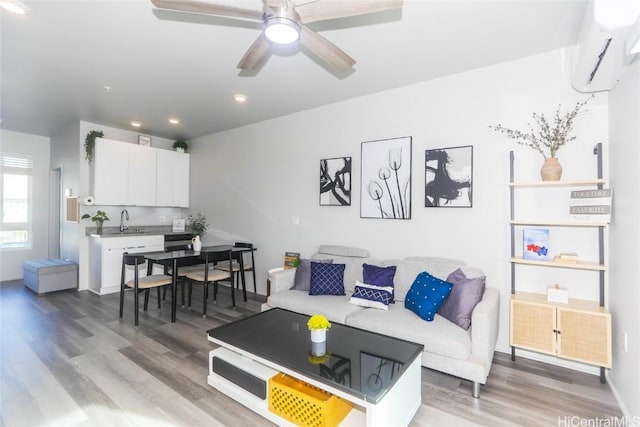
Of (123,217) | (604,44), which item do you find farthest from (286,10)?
(123,217)

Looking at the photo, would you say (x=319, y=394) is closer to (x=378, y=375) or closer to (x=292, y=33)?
(x=378, y=375)

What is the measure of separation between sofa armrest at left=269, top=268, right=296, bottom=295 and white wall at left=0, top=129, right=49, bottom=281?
5.24 m

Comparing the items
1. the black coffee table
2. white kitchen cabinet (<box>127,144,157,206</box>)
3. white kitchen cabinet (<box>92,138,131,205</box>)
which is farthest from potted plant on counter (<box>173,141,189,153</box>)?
the black coffee table

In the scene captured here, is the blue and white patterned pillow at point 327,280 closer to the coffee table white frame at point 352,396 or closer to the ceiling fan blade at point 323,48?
the coffee table white frame at point 352,396

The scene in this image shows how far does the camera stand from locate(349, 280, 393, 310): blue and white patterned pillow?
2.91 metres

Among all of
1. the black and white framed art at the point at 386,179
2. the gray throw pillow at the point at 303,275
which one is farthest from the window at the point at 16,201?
the black and white framed art at the point at 386,179

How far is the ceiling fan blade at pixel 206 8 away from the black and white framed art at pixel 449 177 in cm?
224

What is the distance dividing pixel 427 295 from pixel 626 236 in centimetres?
139

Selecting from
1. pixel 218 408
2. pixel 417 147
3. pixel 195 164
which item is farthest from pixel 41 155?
pixel 417 147

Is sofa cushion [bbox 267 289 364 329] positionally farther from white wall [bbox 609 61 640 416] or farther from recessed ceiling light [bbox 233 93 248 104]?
recessed ceiling light [bbox 233 93 248 104]

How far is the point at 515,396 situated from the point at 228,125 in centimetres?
495

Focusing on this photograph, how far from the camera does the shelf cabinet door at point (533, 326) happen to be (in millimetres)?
2404

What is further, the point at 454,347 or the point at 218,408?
the point at 454,347

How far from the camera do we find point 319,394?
72.7 inches
